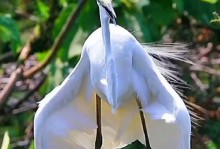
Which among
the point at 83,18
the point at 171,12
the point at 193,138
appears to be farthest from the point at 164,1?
the point at 193,138

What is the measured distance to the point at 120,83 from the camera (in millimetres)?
1072

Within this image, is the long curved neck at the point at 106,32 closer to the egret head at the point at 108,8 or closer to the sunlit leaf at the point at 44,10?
the egret head at the point at 108,8

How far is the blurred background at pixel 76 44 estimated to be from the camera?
5.85ft

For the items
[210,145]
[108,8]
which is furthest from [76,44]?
[108,8]

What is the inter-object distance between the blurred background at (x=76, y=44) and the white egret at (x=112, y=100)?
442 mm

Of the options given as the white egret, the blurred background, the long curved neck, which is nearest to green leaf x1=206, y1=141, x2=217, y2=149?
the blurred background

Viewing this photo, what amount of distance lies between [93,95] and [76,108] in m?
0.03

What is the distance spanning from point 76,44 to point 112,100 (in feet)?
2.63

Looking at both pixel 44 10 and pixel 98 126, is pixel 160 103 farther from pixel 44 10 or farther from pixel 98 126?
pixel 44 10

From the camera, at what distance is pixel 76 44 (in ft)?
6.08

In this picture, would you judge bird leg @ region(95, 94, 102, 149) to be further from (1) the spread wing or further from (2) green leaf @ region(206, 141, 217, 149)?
(2) green leaf @ region(206, 141, 217, 149)

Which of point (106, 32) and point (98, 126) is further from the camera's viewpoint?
point (98, 126)

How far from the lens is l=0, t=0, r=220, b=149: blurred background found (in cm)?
178

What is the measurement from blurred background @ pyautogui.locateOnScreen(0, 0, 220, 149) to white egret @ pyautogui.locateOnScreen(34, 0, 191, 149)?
1.45 ft
